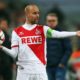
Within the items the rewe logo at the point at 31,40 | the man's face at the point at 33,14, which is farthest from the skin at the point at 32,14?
the rewe logo at the point at 31,40

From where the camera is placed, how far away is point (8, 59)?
18656 millimetres

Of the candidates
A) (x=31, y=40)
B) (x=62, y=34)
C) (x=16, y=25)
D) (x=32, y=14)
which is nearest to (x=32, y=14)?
(x=32, y=14)

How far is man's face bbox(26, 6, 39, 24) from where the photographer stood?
13.7m

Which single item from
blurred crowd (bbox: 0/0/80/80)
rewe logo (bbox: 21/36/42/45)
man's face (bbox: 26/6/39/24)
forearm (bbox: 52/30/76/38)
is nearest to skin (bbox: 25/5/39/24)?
man's face (bbox: 26/6/39/24)

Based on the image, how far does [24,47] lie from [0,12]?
10761 mm

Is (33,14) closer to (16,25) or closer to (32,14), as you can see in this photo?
Result: (32,14)

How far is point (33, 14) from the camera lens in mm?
13703

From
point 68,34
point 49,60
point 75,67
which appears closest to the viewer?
point 68,34

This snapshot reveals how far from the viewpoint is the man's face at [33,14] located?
44.9 feet

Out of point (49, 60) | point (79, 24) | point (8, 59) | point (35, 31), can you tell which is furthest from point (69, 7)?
point (35, 31)

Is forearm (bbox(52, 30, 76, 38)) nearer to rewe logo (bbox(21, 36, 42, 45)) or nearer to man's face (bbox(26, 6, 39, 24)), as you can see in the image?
rewe logo (bbox(21, 36, 42, 45))

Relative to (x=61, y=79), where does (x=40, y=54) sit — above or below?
above

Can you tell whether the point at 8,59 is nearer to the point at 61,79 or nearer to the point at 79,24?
the point at 61,79

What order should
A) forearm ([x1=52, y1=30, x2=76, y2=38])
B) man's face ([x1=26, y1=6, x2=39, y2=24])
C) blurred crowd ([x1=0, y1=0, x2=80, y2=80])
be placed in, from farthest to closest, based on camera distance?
1. blurred crowd ([x1=0, y1=0, x2=80, y2=80])
2. man's face ([x1=26, y1=6, x2=39, y2=24])
3. forearm ([x1=52, y1=30, x2=76, y2=38])
